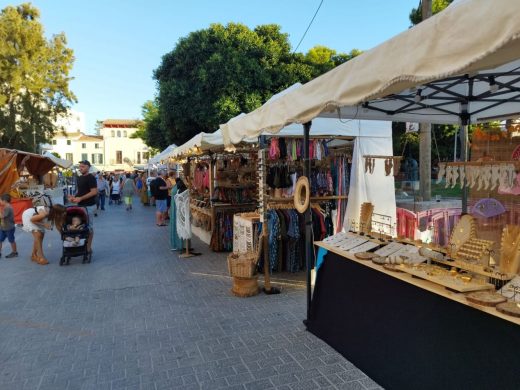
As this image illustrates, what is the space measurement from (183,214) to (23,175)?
40.8 feet

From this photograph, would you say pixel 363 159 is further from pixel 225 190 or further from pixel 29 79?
pixel 29 79

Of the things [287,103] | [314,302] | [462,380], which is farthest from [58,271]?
[462,380]

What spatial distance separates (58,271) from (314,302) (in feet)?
17.0

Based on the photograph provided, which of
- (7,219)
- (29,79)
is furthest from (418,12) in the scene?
(29,79)

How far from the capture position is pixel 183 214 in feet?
25.0

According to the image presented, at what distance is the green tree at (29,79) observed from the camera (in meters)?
27.2

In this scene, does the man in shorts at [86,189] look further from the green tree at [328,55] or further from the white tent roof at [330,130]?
the green tree at [328,55]

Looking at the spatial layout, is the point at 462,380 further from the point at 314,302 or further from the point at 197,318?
the point at 197,318

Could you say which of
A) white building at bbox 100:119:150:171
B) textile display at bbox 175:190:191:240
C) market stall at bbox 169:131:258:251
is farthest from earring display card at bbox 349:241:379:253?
white building at bbox 100:119:150:171

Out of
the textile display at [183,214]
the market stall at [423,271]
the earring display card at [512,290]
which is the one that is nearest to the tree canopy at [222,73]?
the textile display at [183,214]

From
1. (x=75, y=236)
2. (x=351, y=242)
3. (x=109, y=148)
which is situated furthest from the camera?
(x=109, y=148)

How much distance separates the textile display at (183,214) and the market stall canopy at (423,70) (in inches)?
124

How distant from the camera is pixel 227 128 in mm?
5035

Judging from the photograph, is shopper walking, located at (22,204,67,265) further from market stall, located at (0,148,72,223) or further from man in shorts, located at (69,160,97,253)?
market stall, located at (0,148,72,223)
